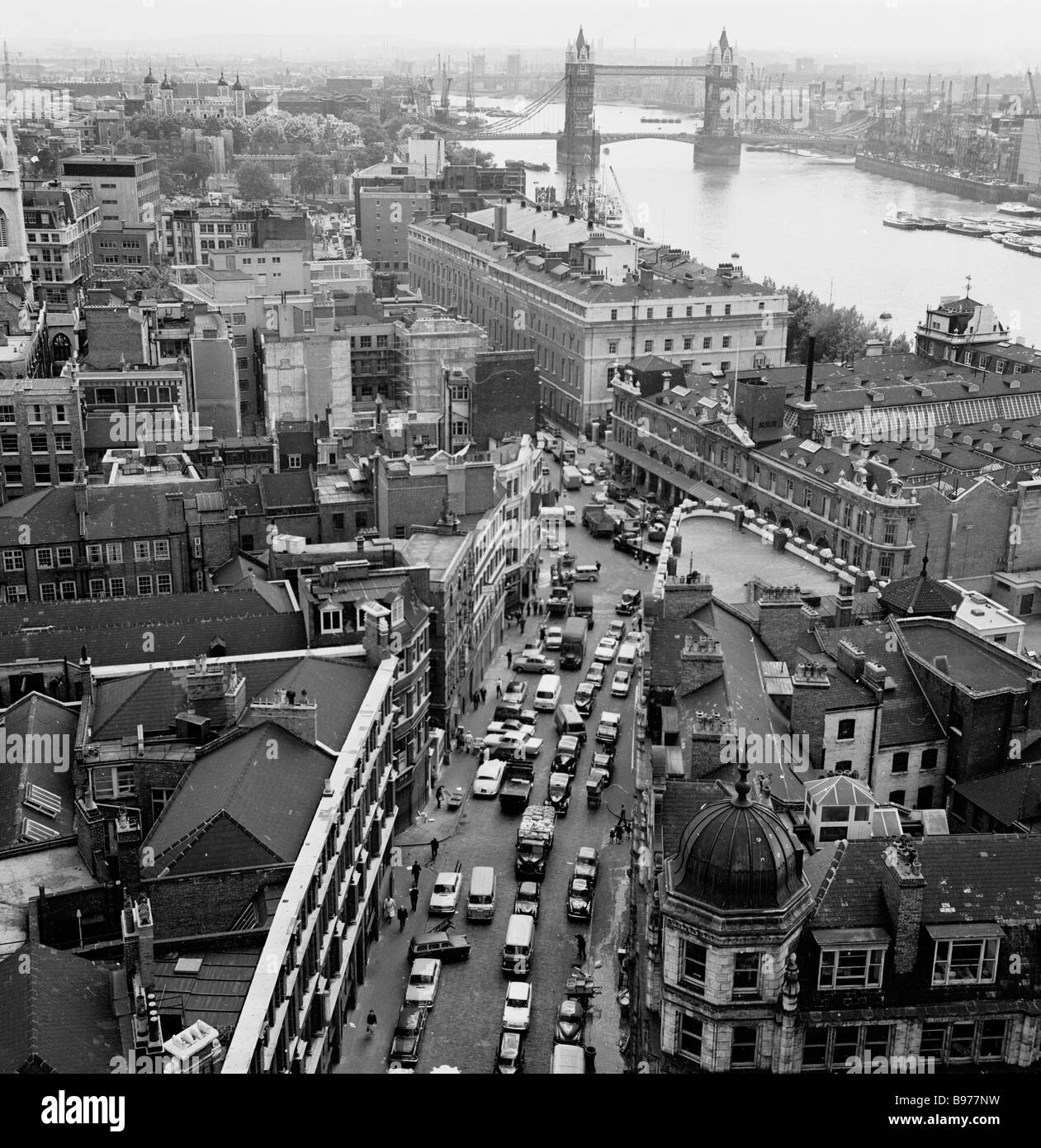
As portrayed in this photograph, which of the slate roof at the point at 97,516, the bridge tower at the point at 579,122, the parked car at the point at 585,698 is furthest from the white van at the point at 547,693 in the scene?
the bridge tower at the point at 579,122

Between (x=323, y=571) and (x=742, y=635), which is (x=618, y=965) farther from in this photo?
(x=323, y=571)

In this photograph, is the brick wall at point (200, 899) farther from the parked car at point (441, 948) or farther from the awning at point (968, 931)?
the awning at point (968, 931)

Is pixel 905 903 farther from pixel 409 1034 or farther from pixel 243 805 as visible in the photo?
pixel 243 805

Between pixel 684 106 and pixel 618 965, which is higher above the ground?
pixel 684 106

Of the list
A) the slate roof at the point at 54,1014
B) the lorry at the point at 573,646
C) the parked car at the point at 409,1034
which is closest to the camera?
the slate roof at the point at 54,1014

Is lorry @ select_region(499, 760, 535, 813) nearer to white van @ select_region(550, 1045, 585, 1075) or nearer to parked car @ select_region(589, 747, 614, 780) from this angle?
parked car @ select_region(589, 747, 614, 780)

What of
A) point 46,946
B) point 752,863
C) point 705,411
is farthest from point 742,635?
point 705,411
